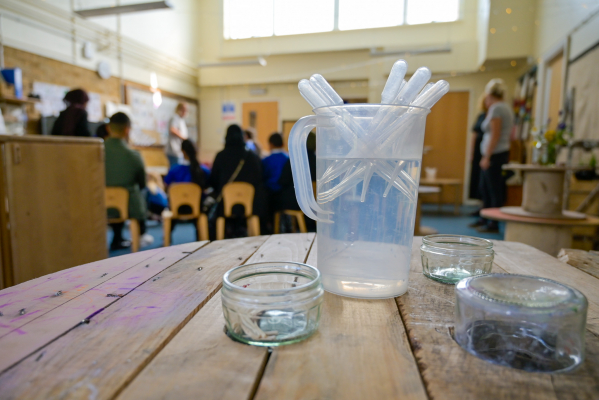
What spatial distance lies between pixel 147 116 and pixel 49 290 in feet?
22.7

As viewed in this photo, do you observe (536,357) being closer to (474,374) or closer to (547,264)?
(474,374)

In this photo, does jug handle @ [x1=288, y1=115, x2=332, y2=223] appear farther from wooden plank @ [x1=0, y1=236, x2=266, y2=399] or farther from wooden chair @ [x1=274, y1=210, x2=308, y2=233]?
wooden chair @ [x1=274, y1=210, x2=308, y2=233]

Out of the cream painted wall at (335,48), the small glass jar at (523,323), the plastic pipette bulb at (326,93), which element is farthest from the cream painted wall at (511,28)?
the small glass jar at (523,323)

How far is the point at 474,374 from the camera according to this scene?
352 millimetres

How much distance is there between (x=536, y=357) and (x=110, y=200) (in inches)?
108

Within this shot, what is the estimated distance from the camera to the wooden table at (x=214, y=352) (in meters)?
0.33

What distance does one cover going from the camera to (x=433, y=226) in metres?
4.46

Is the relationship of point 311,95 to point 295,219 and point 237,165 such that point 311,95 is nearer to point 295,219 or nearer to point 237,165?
point 237,165

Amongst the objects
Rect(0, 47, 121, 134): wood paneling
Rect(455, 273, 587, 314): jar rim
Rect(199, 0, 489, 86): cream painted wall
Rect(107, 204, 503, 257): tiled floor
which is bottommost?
Rect(107, 204, 503, 257): tiled floor

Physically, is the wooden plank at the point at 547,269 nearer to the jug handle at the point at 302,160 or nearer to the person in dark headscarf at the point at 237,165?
the jug handle at the point at 302,160

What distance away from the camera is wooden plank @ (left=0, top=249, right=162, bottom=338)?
1.50 feet

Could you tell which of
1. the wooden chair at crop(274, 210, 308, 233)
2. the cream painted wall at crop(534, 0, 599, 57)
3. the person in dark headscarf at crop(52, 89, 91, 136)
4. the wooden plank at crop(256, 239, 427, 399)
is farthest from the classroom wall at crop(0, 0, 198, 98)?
the cream painted wall at crop(534, 0, 599, 57)

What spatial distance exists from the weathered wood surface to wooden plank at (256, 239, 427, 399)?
48 centimetres

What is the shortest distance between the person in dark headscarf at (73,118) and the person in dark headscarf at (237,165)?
1.20m
